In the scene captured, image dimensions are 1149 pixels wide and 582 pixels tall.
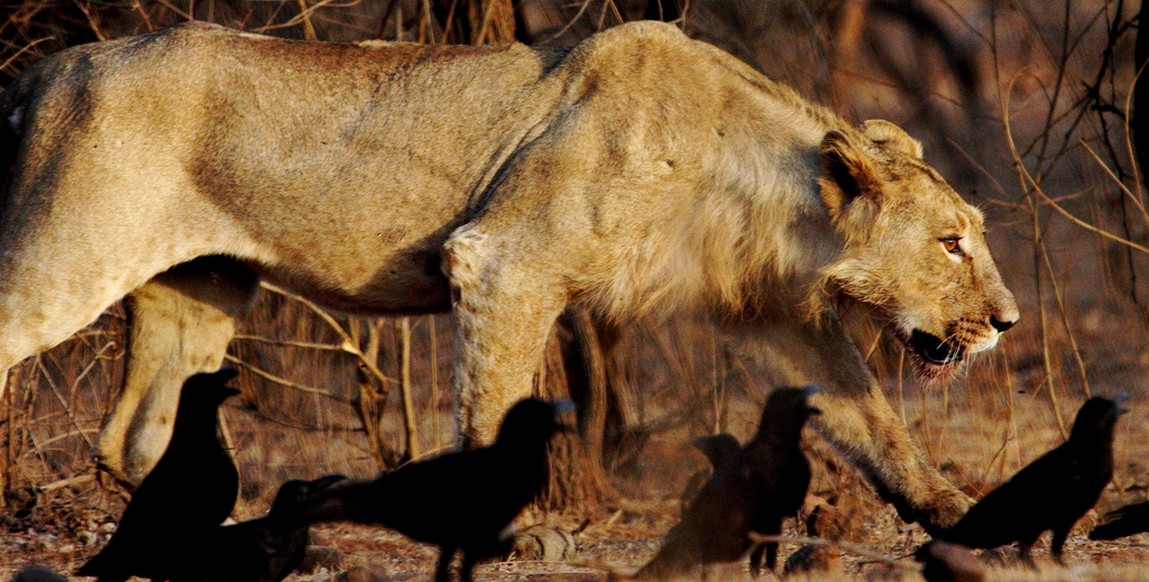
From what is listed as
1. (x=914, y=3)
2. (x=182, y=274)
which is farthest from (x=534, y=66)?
(x=914, y=3)

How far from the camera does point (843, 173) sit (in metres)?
5.82

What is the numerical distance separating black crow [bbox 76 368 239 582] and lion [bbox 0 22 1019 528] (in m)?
0.58

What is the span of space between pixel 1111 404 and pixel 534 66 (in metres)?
2.58

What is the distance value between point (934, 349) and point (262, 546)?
269cm

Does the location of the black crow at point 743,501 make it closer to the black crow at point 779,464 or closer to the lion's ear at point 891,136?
the black crow at point 779,464

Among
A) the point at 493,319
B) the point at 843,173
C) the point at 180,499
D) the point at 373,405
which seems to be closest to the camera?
the point at 180,499

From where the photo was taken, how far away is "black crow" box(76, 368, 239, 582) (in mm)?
5250

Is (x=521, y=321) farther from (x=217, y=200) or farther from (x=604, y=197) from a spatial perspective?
(x=217, y=200)

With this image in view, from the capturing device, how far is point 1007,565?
5.37 m

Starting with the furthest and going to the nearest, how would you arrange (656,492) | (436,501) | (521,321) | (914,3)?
(914,3), (656,492), (521,321), (436,501)

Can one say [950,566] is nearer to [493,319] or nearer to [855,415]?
[855,415]

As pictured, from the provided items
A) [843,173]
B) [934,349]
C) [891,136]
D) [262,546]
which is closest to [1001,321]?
[934,349]

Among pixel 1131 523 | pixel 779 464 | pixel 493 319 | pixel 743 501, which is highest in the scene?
pixel 493 319

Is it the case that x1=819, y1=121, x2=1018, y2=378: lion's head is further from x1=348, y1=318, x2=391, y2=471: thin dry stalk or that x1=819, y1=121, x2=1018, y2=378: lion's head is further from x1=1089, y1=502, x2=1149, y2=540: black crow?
x1=348, y1=318, x2=391, y2=471: thin dry stalk
